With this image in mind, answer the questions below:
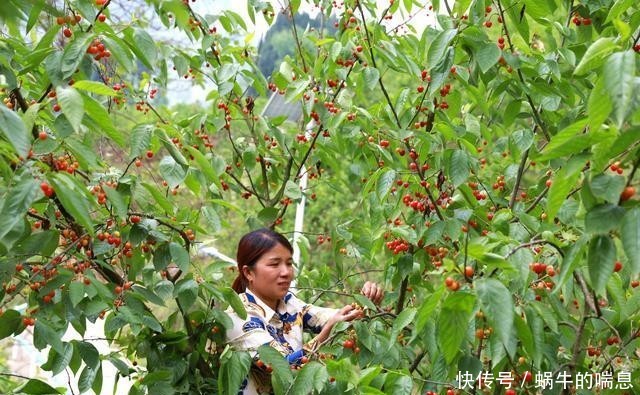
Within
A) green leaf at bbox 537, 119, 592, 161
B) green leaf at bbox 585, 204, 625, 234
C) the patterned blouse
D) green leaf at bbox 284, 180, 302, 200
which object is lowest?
the patterned blouse

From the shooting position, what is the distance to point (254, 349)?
8.02 feet

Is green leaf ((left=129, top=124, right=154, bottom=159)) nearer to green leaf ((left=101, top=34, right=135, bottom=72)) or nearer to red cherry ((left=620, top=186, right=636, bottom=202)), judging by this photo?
green leaf ((left=101, top=34, right=135, bottom=72))

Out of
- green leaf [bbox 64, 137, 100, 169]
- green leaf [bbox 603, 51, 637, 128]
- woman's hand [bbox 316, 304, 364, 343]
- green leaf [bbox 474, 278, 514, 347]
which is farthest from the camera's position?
woman's hand [bbox 316, 304, 364, 343]

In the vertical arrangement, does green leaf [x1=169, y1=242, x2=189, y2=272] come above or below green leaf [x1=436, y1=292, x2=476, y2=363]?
below

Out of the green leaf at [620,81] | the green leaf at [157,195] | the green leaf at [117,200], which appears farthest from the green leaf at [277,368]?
the green leaf at [620,81]

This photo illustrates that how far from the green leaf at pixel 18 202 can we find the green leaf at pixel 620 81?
0.97m

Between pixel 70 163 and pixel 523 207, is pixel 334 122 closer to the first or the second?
pixel 523 207

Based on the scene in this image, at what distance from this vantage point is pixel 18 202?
157cm

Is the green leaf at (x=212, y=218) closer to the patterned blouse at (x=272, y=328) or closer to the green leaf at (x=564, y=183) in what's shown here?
the patterned blouse at (x=272, y=328)

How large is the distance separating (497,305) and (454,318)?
0.36 ft

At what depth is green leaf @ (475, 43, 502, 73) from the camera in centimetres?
230

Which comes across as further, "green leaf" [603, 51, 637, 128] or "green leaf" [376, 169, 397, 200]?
"green leaf" [376, 169, 397, 200]

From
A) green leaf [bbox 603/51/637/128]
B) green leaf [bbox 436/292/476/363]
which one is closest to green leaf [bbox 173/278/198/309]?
green leaf [bbox 436/292/476/363]

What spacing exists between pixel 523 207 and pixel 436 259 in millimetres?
305
